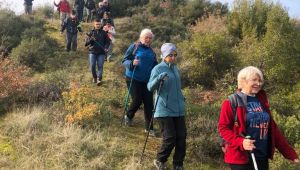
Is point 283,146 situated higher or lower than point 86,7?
lower

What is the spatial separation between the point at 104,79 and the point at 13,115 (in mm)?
3888

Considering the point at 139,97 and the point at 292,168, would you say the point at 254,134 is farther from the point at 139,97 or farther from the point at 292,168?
the point at 139,97

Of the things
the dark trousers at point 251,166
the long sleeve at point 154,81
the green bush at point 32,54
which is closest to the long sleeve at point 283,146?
the dark trousers at point 251,166

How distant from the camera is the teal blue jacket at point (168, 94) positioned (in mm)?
6672

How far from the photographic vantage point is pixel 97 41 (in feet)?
37.0

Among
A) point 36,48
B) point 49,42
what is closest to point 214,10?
point 49,42

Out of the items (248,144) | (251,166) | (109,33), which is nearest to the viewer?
(248,144)

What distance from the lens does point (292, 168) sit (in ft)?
22.6

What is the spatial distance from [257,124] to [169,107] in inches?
75.2

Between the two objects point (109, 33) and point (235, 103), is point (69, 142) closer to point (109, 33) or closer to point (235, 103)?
point (235, 103)

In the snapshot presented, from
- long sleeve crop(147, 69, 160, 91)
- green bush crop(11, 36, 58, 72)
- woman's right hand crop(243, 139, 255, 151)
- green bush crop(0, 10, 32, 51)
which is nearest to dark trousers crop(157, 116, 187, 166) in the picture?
long sleeve crop(147, 69, 160, 91)

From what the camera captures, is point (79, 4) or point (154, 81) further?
point (79, 4)

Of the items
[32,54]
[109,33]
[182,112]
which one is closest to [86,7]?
[109,33]

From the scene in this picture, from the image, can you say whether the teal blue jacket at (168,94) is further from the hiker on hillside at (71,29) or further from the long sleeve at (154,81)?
the hiker on hillside at (71,29)
